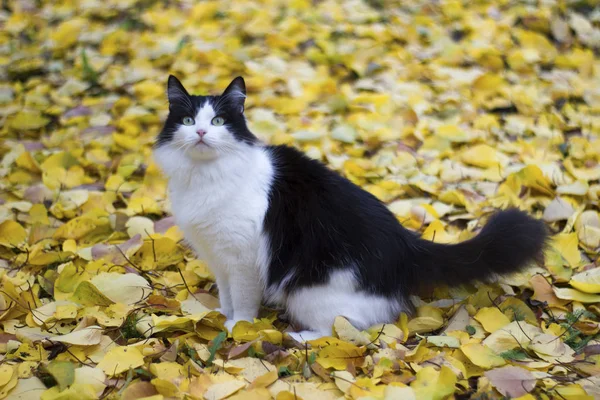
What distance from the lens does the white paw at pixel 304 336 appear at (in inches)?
86.5

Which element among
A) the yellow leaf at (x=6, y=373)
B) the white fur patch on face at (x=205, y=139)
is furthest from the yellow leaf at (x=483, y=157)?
the yellow leaf at (x=6, y=373)

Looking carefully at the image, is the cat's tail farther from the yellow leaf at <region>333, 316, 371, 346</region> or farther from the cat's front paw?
the cat's front paw

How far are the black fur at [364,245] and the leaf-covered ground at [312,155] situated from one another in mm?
147

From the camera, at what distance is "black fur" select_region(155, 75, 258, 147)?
2270 mm

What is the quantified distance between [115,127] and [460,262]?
8.11 feet

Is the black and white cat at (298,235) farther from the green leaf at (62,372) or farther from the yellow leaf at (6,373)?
the yellow leaf at (6,373)

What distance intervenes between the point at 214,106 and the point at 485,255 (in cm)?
116

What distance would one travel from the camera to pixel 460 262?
7.45 feet

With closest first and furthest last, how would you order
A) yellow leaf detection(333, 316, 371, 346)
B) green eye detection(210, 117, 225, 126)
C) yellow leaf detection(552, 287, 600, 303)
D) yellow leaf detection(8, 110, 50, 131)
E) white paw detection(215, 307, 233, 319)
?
yellow leaf detection(333, 316, 371, 346) → green eye detection(210, 117, 225, 126) → yellow leaf detection(552, 287, 600, 303) → white paw detection(215, 307, 233, 319) → yellow leaf detection(8, 110, 50, 131)

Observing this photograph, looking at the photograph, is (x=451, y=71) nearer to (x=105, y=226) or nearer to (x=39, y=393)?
(x=105, y=226)

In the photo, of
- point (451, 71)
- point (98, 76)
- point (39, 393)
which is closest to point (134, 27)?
point (98, 76)

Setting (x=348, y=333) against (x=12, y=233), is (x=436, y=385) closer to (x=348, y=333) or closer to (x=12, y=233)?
(x=348, y=333)

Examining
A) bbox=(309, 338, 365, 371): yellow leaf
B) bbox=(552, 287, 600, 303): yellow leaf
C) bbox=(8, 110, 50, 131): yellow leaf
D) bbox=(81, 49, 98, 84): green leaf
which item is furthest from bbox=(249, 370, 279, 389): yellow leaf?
bbox=(81, 49, 98, 84): green leaf

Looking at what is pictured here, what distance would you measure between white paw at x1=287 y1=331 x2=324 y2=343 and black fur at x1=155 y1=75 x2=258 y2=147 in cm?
74
